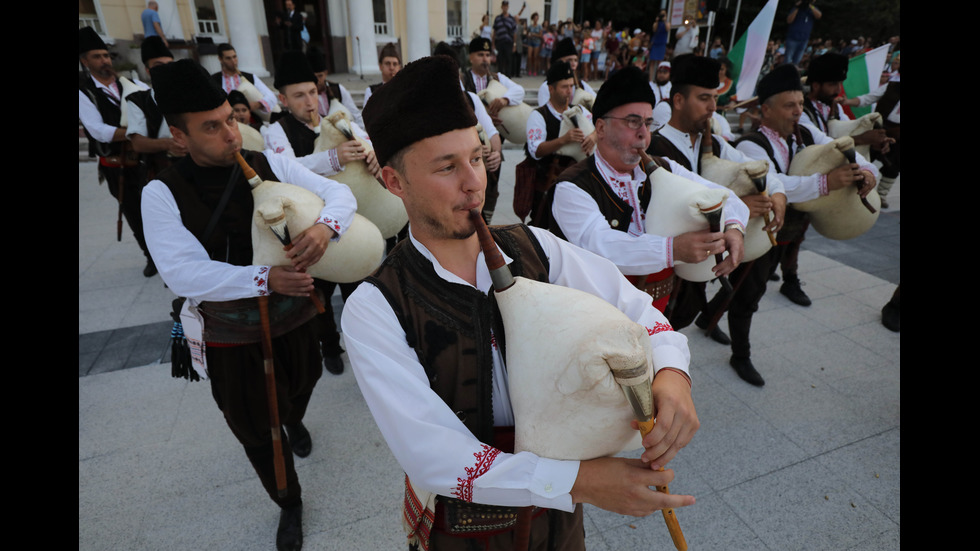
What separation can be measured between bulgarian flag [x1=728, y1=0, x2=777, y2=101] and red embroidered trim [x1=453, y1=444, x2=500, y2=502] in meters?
5.92

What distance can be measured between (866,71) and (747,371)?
551 cm

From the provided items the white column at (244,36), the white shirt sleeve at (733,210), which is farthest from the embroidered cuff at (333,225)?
the white column at (244,36)

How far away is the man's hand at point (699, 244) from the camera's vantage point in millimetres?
2224

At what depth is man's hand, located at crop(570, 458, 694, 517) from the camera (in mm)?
997

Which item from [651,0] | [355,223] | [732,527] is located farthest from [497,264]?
[651,0]

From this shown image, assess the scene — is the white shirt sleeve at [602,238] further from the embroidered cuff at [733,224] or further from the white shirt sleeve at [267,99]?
the white shirt sleeve at [267,99]

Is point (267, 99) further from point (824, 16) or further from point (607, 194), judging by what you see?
point (824, 16)

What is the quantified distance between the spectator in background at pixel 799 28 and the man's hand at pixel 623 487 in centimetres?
1036

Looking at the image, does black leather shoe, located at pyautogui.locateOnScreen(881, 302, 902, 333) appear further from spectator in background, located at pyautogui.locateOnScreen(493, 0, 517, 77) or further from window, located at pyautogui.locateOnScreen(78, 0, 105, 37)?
window, located at pyautogui.locateOnScreen(78, 0, 105, 37)

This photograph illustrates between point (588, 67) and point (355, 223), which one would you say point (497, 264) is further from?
point (588, 67)

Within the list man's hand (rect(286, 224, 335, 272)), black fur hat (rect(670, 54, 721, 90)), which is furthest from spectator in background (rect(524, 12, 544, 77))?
man's hand (rect(286, 224, 335, 272))

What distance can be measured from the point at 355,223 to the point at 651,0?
3121cm

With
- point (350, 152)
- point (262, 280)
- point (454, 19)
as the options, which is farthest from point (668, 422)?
point (454, 19)

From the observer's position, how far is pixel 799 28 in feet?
29.5
